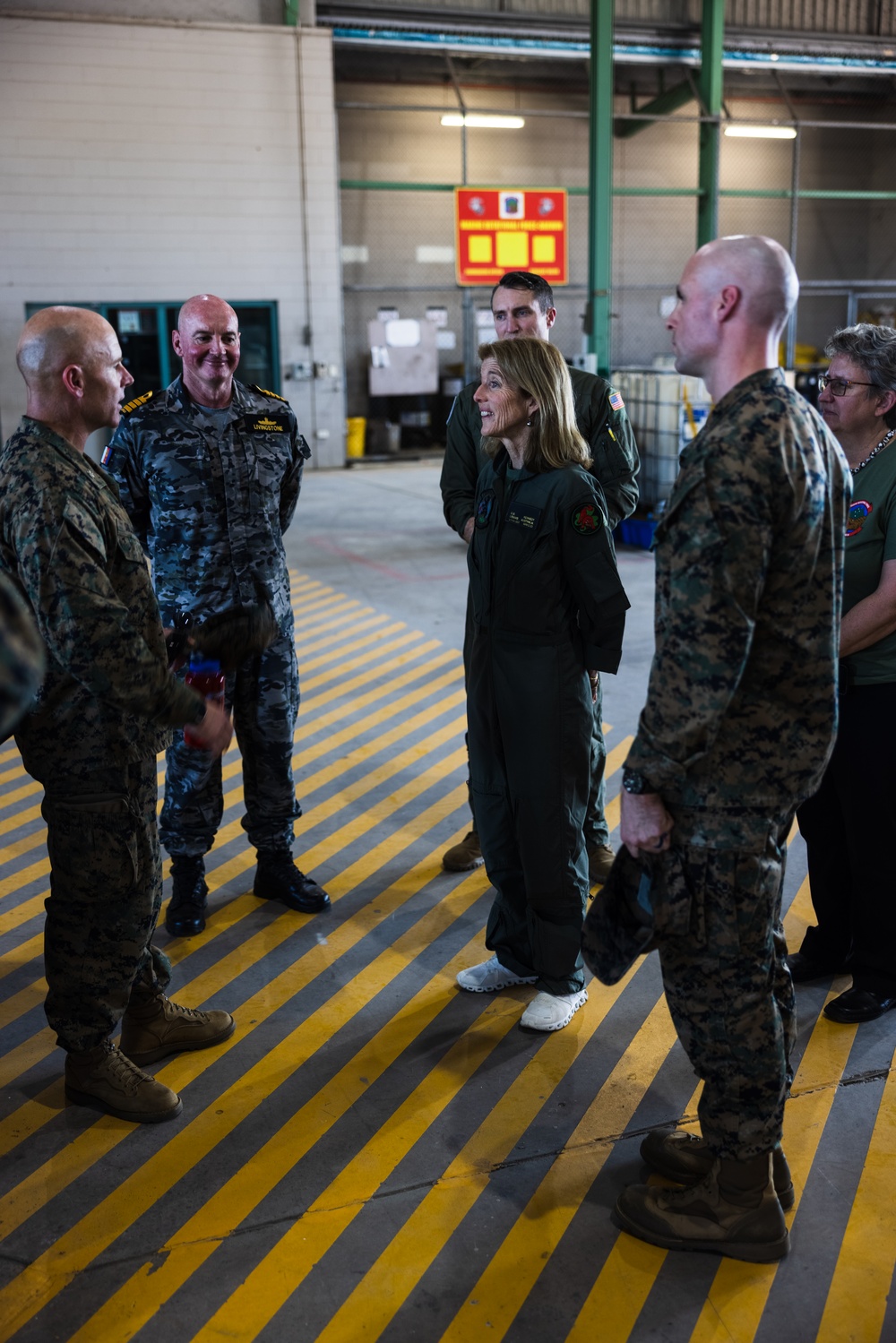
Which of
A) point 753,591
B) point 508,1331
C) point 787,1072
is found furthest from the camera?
point 787,1072

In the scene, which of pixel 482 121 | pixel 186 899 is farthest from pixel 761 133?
pixel 186 899

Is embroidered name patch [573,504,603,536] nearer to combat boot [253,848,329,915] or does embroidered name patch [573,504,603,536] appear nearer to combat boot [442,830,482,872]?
combat boot [442,830,482,872]

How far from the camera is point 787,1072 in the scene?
228 cm

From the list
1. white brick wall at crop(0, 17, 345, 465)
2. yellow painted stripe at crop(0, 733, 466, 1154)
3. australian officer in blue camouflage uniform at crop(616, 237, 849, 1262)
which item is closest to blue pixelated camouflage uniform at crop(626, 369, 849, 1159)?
australian officer in blue camouflage uniform at crop(616, 237, 849, 1262)

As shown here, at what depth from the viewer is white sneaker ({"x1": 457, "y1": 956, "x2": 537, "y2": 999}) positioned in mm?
3312

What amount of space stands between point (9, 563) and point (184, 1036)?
1457 millimetres

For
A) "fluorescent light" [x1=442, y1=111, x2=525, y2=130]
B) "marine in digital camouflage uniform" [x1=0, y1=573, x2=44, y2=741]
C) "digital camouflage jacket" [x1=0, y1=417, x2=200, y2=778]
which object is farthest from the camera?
"fluorescent light" [x1=442, y1=111, x2=525, y2=130]

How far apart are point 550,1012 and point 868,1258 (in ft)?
3.47

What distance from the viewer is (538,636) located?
9.59 ft

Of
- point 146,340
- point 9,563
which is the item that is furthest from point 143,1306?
point 146,340

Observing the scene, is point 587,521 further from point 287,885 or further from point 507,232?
point 507,232

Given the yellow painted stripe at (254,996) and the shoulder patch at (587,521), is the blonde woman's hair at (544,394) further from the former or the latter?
the yellow painted stripe at (254,996)

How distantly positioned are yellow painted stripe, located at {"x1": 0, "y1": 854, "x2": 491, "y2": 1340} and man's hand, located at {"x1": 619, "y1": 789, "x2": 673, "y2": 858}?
4.06 ft

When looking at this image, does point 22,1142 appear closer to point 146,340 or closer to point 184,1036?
point 184,1036
